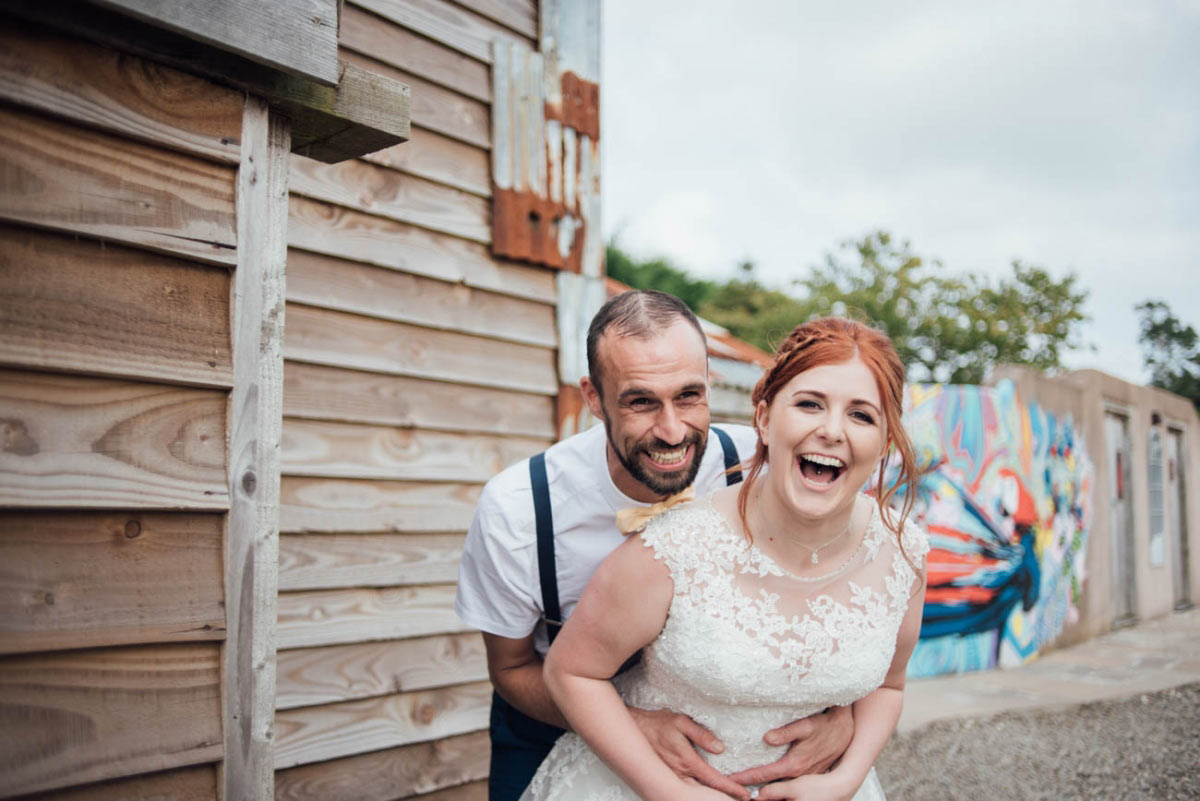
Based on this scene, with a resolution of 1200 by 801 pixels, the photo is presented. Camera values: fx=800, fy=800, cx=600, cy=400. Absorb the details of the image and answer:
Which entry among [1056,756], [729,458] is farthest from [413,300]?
[1056,756]

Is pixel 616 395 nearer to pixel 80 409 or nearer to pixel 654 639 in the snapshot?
pixel 654 639

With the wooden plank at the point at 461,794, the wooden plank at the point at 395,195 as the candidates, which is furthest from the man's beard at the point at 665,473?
the wooden plank at the point at 461,794

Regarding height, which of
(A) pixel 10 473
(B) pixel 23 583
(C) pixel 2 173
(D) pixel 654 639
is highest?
(C) pixel 2 173

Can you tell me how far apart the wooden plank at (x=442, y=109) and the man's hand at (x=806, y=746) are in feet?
7.94

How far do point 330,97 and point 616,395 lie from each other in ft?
3.01

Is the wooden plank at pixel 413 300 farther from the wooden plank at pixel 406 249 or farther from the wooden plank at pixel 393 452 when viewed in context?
the wooden plank at pixel 393 452

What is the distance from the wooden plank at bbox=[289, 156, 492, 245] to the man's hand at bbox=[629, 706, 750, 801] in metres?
2.03

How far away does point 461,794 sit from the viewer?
3.12m

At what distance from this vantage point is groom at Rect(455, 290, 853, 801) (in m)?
1.91

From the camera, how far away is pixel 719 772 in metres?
1.75

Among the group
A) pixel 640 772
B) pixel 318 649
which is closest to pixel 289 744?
pixel 318 649

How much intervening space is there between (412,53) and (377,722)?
249 centimetres

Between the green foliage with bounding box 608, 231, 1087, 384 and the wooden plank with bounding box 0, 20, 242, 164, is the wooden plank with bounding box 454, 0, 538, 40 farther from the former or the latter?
the green foliage with bounding box 608, 231, 1087, 384

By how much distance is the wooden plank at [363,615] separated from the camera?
2691mm
